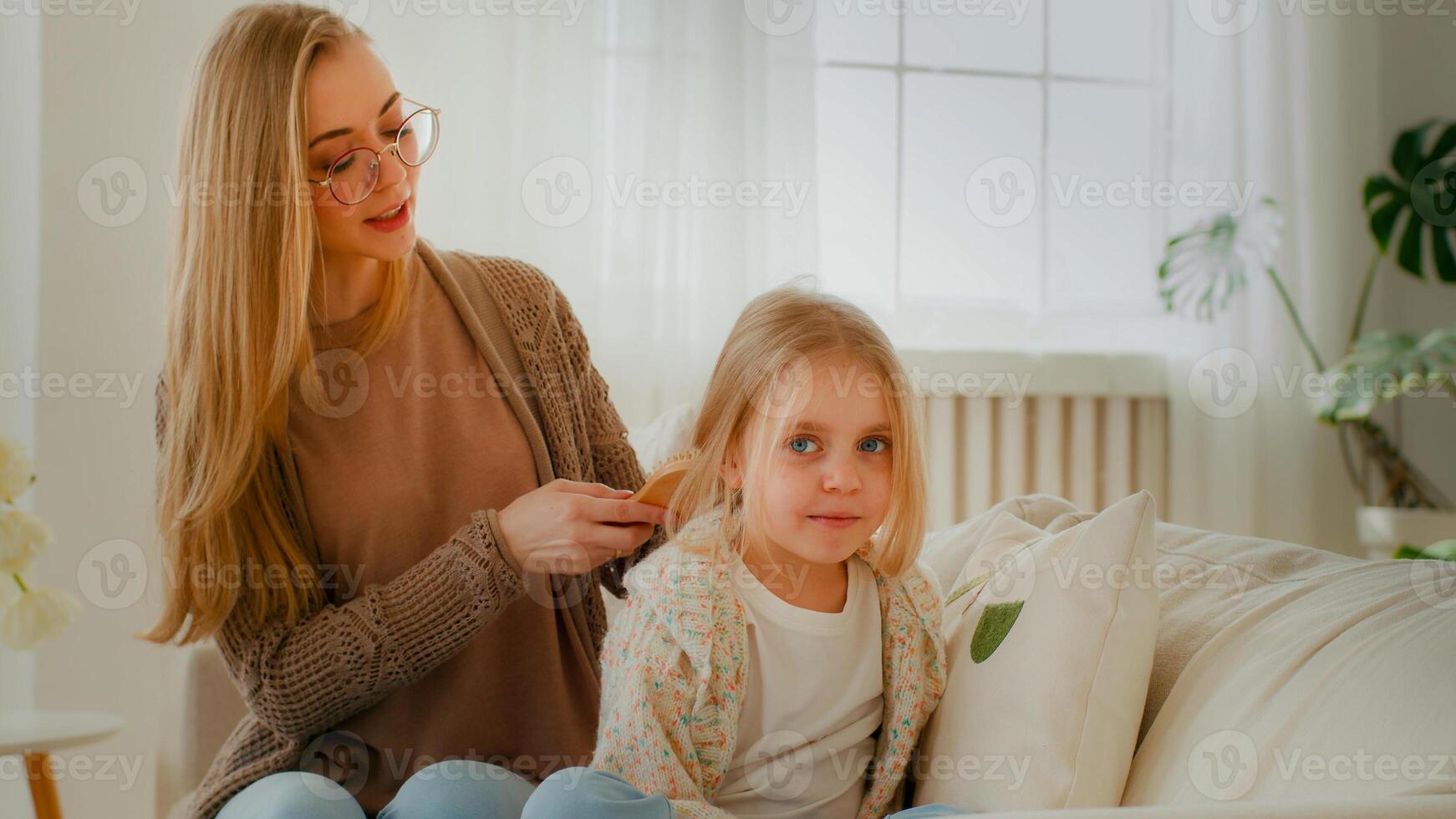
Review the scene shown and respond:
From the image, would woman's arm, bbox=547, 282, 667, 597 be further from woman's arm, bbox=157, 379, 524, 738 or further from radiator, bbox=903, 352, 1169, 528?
radiator, bbox=903, 352, 1169, 528

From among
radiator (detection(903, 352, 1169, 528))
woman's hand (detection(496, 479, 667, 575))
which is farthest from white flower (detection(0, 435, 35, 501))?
radiator (detection(903, 352, 1169, 528))

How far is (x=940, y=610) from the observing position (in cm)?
115

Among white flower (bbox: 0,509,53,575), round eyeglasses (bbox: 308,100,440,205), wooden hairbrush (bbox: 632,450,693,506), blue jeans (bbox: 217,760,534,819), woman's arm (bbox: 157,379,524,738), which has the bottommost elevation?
blue jeans (bbox: 217,760,534,819)

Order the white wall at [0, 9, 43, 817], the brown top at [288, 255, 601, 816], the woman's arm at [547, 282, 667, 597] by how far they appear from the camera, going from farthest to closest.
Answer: the white wall at [0, 9, 43, 817] → the woman's arm at [547, 282, 667, 597] → the brown top at [288, 255, 601, 816]

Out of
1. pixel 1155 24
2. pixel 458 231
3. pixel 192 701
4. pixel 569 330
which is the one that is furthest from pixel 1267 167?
pixel 192 701

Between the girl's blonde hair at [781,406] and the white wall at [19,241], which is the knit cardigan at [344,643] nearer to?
the girl's blonde hair at [781,406]

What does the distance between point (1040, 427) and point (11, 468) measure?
2.41 meters

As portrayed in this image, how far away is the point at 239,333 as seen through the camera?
47.6 inches

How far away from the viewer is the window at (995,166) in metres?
2.93

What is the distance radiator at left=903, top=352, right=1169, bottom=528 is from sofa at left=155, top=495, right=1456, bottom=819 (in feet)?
5.41

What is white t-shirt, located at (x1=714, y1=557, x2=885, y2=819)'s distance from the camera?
1057 mm

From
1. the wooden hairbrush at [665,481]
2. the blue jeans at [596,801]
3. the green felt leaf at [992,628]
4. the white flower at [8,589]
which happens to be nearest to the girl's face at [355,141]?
the wooden hairbrush at [665,481]

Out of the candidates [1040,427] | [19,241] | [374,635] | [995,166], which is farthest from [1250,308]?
[19,241]

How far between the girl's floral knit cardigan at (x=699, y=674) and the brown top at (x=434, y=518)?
249mm
